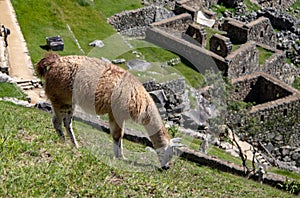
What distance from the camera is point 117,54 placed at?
28.0 m

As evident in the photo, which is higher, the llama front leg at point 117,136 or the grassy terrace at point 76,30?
the llama front leg at point 117,136

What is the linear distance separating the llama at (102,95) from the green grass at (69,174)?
0.59 m

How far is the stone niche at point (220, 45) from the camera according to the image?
3334cm

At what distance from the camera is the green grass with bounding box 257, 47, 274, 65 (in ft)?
112

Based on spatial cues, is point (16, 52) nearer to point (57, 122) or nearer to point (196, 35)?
point (57, 122)

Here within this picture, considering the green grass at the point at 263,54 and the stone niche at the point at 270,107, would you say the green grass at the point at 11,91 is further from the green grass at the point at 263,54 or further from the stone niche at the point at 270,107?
the green grass at the point at 263,54

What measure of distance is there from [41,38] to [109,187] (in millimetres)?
18117

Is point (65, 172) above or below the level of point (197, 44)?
above

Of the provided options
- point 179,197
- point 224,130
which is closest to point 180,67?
point 224,130

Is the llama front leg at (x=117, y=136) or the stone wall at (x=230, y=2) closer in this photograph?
the llama front leg at (x=117, y=136)

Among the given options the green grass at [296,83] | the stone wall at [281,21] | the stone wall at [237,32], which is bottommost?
the green grass at [296,83]

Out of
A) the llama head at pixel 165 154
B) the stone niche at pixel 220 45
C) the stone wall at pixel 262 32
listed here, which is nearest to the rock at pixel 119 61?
the stone niche at pixel 220 45

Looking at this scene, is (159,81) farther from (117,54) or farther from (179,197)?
(179,197)

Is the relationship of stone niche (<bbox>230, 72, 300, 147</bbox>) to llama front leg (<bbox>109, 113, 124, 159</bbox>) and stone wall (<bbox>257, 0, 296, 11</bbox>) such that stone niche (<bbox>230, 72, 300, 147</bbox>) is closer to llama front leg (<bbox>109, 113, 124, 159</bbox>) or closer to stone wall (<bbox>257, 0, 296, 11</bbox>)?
llama front leg (<bbox>109, 113, 124, 159</bbox>)
